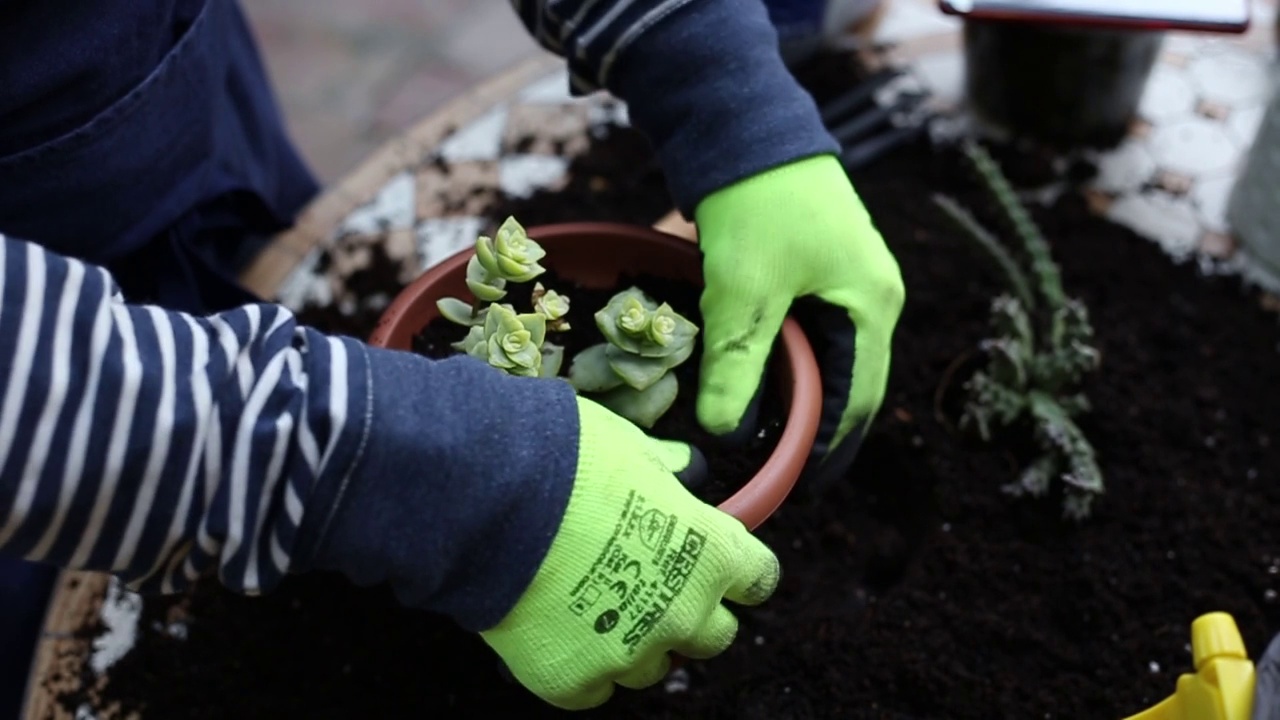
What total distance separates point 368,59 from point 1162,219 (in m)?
1.29

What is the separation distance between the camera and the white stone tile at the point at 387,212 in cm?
114

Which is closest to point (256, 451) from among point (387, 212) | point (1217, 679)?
point (1217, 679)

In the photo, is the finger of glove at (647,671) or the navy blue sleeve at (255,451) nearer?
the navy blue sleeve at (255,451)

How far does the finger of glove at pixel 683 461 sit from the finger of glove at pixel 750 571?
5 cm

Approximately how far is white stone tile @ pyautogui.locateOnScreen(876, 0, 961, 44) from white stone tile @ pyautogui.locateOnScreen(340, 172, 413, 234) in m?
0.64

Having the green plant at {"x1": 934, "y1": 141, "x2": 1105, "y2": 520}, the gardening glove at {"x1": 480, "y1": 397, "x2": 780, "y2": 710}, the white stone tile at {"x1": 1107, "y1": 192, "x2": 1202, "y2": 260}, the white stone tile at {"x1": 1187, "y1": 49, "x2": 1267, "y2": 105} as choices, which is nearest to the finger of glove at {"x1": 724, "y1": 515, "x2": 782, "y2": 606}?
the gardening glove at {"x1": 480, "y1": 397, "x2": 780, "y2": 710}

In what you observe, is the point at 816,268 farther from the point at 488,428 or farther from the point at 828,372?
the point at 488,428

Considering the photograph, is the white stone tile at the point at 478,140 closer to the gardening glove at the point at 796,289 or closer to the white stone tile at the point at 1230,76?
the gardening glove at the point at 796,289

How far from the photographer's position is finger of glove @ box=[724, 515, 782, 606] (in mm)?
644

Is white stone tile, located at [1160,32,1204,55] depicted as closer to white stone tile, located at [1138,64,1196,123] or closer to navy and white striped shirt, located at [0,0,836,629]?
white stone tile, located at [1138,64,1196,123]

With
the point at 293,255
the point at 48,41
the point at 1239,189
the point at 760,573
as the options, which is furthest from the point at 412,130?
the point at 1239,189

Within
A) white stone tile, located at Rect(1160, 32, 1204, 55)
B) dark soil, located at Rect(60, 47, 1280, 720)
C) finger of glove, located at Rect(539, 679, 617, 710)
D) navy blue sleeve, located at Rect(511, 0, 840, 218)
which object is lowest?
dark soil, located at Rect(60, 47, 1280, 720)

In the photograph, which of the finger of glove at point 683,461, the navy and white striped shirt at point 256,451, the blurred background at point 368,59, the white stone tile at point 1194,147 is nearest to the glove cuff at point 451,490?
the navy and white striped shirt at point 256,451

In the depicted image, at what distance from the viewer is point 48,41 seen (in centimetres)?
72
